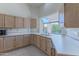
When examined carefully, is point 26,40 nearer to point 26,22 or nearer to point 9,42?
point 26,22

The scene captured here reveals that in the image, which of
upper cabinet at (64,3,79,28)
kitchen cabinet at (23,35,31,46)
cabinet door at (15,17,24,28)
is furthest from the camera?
cabinet door at (15,17,24,28)

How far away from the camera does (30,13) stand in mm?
2100

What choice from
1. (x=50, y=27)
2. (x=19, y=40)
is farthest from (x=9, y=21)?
(x=50, y=27)

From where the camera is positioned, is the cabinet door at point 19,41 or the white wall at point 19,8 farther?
the cabinet door at point 19,41

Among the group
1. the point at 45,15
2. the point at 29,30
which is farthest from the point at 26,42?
the point at 45,15

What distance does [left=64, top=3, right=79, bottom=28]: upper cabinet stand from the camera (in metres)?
1.79

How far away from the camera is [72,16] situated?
71.2 inches

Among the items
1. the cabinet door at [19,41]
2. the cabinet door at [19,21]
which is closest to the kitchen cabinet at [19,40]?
the cabinet door at [19,41]

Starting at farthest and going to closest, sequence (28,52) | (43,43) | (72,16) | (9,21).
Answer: (9,21) < (43,43) < (28,52) < (72,16)

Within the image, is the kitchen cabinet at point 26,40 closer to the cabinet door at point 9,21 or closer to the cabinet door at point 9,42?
the cabinet door at point 9,42

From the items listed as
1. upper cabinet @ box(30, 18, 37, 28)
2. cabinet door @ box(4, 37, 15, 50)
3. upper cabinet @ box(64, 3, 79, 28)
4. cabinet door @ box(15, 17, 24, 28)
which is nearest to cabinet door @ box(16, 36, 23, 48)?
cabinet door @ box(4, 37, 15, 50)

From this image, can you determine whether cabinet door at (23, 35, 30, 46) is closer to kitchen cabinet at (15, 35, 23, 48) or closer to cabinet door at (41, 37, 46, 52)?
kitchen cabinet at (15, 35, 23, 48)

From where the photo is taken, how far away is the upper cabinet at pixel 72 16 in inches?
70.6

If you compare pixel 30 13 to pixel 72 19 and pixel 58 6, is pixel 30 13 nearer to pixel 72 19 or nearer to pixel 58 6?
pixel 58 6
